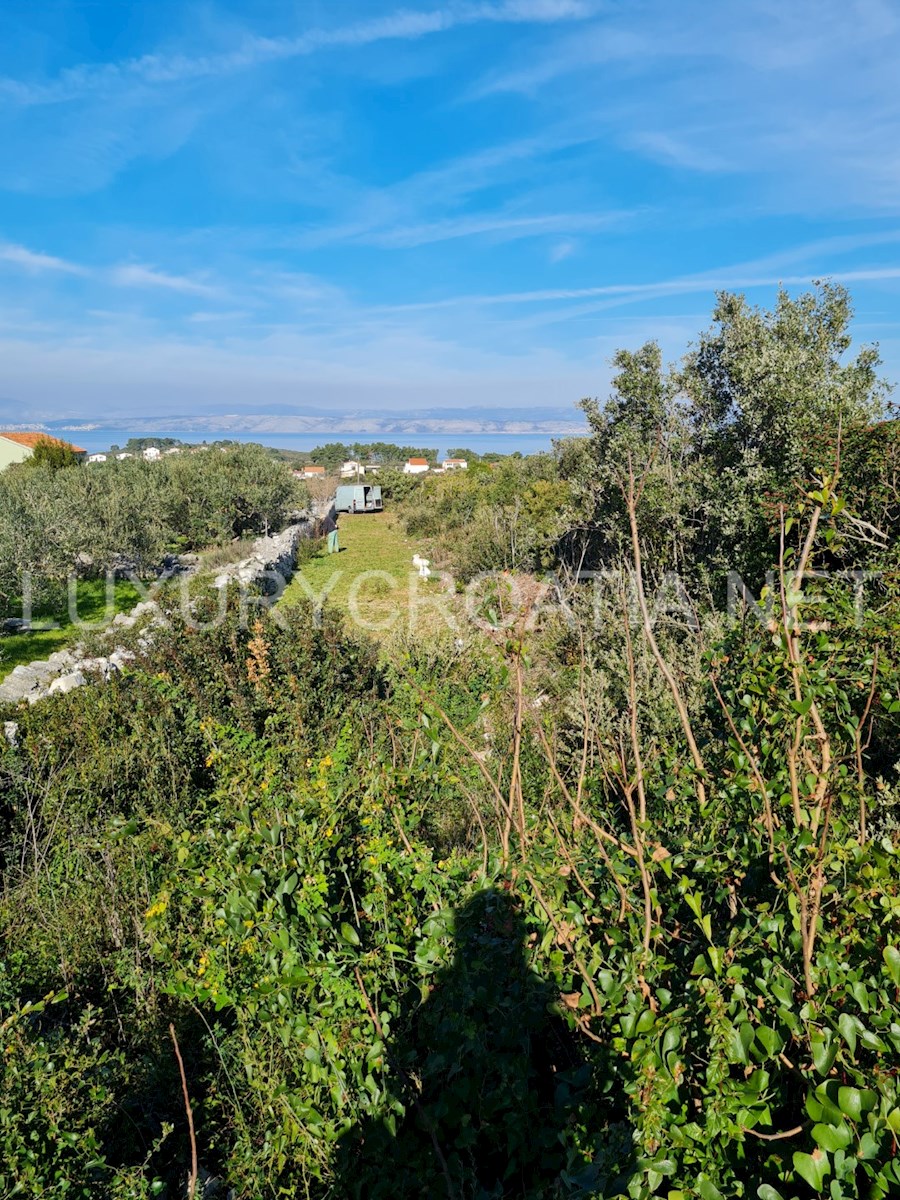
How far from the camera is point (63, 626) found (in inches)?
488

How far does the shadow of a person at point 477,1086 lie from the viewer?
1586 millimetres

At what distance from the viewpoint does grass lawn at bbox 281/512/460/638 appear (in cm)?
1244

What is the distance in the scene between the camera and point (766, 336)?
938cm

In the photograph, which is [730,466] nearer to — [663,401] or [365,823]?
[663,401]

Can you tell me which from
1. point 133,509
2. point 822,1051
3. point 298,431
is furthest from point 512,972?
point 298,431

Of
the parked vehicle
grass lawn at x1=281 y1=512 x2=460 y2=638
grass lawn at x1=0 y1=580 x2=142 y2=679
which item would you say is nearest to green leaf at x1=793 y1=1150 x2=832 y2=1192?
grass lawn at x1=281 y1=512 x2=460 y2=638

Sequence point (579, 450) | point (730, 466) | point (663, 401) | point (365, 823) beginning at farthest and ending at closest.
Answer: point (579, 450), point (663, 401), point (730, 466), point (365, 823)

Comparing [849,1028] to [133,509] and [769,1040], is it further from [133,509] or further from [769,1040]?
[133,509]

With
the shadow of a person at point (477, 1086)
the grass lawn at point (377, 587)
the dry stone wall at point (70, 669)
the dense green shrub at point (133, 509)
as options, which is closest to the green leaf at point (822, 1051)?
the shadow of a person at point (477, 1086)

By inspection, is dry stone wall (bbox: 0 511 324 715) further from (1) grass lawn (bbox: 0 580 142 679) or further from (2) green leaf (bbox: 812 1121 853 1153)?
(2) green leaf (bbox: 812 1121 853 1153)

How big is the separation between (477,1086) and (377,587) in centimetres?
1440

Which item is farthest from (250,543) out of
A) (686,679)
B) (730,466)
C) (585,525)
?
(686,679)

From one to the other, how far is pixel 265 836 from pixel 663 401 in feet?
32.0

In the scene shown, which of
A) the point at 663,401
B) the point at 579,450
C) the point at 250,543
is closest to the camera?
the point at 663,401
